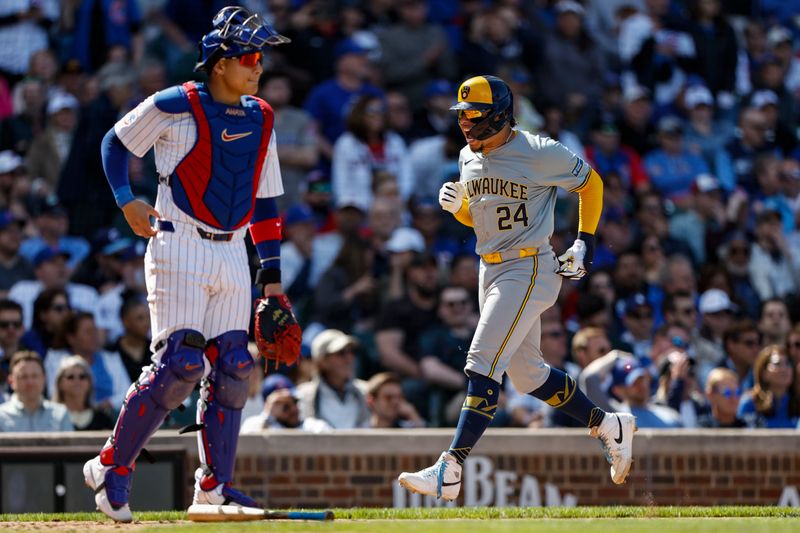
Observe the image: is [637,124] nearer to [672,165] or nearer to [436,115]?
[672,165]

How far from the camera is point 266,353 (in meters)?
7.29

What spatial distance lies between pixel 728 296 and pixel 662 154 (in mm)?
2213

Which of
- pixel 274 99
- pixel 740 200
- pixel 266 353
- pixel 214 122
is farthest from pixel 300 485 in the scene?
pixel 740 200

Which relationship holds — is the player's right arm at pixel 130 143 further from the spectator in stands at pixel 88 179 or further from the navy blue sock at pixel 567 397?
the spectator in stands at pixel 88 179

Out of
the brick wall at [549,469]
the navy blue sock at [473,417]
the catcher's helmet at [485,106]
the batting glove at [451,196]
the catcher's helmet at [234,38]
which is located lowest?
the brick wall at [549,469]

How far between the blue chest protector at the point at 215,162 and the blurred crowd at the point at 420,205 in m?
3.21

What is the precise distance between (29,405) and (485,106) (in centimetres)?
405

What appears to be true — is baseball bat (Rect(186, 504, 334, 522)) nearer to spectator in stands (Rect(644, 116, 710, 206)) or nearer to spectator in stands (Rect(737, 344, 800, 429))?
spectator in stands (Rect(737, 344, 800, 429))

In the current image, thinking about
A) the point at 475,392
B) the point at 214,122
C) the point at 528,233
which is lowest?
the point at 475,392

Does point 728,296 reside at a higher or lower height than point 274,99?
lower

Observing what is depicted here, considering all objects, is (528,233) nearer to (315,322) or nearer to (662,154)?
(315,322)

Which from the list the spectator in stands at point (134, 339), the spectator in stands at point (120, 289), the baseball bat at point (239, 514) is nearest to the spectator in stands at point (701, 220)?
the spectator in stands at point (120, 289)

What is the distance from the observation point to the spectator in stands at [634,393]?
10.3 meters

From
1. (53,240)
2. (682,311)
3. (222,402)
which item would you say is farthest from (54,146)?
(222,402)
